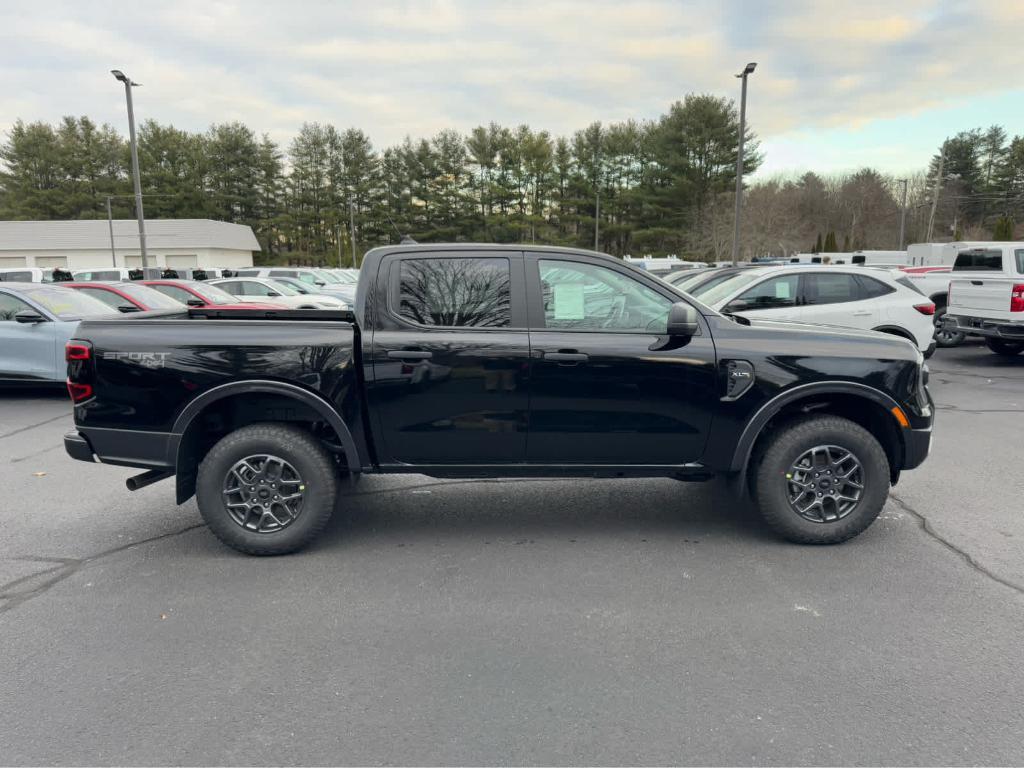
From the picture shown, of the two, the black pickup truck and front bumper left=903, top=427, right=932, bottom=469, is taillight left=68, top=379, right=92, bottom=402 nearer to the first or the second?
the black pickup truck

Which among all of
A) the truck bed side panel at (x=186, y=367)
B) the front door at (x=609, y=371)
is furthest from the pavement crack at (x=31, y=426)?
the front door at (x=609, y=371)

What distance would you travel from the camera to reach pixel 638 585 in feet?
12.4

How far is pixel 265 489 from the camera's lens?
4.17 metres

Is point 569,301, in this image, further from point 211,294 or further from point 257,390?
point 211,294

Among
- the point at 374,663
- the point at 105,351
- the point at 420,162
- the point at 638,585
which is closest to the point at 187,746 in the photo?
the point at 374,663

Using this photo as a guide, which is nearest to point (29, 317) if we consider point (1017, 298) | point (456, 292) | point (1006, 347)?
point (456, 292)

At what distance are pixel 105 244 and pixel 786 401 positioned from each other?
64284 millimetres

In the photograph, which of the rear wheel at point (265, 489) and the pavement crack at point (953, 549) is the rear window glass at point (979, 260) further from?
the rear wheel at point (265, 489)

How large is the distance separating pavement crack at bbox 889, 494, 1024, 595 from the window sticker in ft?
8.98

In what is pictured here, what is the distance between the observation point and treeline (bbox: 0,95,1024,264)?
5206 centimetres

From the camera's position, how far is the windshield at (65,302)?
30.6 ft

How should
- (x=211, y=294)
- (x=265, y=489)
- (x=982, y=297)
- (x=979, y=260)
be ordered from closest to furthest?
1. (x=265, y=489)
2. (x=982, y=297)
3. (x=979, y=260)
4. (x=211, y=294)

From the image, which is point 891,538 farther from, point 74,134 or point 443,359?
point 74,134

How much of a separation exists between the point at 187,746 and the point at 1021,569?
4.40m
